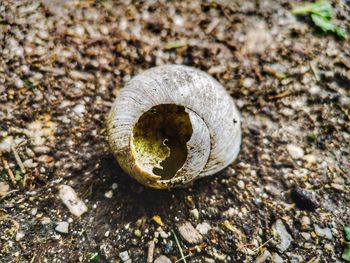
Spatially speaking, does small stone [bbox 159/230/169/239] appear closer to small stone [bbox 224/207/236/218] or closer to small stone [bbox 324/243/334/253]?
small stone [bbox 224/207/236/218]

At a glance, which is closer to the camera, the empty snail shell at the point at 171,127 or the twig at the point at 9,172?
the empty snail shell at the point at 171,127

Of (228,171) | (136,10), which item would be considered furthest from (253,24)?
(228,171)

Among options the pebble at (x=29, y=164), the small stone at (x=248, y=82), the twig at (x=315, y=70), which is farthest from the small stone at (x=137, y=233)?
the twig at (x=315, y=70)

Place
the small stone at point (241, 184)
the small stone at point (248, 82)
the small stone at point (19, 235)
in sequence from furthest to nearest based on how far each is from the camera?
the small stone at point (248, 82) → the small stone at point (241, 184) → the small stone at point (19, 235)

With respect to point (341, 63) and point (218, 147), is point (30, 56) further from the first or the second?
point (341, 63)

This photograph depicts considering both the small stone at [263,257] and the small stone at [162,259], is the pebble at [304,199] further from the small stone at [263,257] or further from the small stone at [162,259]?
the small stone at [162,259]

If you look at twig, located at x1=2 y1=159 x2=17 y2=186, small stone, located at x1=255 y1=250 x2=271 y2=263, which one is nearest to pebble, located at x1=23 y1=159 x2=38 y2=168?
twig, located at x1=2 y1=159 x2=17 y2=186

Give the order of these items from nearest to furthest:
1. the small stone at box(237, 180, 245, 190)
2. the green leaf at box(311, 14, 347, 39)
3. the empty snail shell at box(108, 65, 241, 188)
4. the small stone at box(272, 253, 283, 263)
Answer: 1. the empty snail shell at box(108, 65, 241, 188)
2. the small stone at box(272, 253, 283, 263)
3. the small stone at box(237, 180, 245, 190)
4. the green leaf at box(311, 14, 347, 39)

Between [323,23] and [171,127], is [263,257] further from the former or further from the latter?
[323,23]
